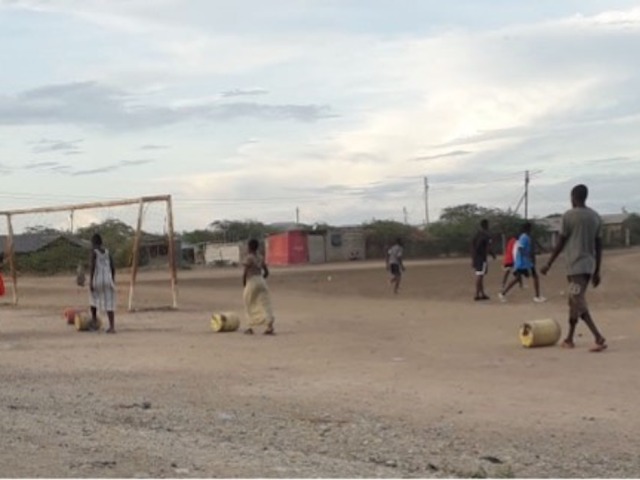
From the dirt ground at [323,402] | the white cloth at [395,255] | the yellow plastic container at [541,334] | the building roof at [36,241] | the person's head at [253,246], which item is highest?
the building roof at [36,241]

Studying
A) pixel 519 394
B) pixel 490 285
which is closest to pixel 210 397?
pixel 519 394

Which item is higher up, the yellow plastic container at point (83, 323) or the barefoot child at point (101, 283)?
the barefoot child at point (101, 283)

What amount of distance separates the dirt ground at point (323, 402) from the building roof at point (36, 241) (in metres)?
12.5

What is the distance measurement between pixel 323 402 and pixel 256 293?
23.8 ft

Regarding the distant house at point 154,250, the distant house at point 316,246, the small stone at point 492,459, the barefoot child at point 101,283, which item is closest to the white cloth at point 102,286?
the barefoot child at point 101,283

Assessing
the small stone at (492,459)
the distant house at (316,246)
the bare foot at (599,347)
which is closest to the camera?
the small stone at (492,459)

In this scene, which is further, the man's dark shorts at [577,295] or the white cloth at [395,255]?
the white cloth at [395,255]

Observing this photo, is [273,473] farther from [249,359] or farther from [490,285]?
[490,285]

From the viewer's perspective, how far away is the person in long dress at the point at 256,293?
56.2 feet

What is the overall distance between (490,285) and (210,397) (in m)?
21.8

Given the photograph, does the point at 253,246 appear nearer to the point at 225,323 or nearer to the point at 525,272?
the point at 225,323

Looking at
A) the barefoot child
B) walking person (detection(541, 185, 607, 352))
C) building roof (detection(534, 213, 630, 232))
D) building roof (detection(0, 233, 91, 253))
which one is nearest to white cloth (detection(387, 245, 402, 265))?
building roof (detection(0, 233, 91, 253))

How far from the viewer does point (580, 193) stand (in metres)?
12.6

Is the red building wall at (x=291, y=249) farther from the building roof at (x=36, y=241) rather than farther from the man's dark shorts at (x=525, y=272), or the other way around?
the man's dark shorts at (x=525, y=272)
